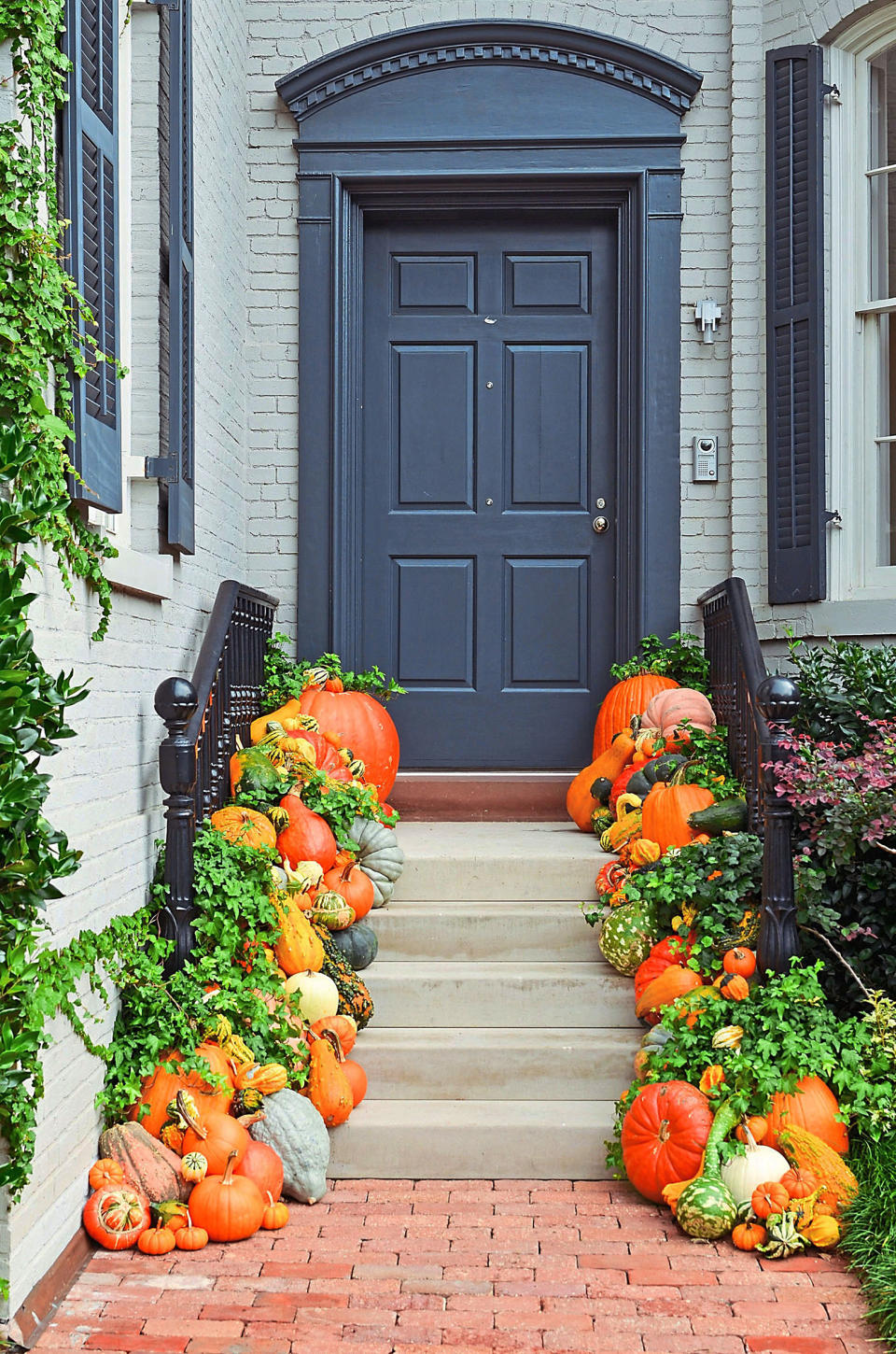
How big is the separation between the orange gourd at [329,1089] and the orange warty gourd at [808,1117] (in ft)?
3.69

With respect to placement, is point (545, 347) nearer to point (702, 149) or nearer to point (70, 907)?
point (702, 149)

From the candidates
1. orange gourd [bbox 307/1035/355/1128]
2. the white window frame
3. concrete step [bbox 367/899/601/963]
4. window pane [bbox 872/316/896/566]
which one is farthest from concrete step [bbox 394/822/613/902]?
window pane [bbox 872/316/896/566]

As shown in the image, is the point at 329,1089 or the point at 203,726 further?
the point at 203,726

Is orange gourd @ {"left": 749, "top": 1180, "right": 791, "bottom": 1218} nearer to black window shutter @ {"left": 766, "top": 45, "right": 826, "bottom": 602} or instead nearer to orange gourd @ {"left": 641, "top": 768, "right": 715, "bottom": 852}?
orange gourd @ {"left": 641, "top": 768, "right": 715, "bottom": 852}

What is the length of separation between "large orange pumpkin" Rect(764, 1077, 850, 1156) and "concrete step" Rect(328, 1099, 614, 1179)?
525 millimetres

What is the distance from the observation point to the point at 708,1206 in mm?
2988

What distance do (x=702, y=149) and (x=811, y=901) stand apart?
3449 millimetres

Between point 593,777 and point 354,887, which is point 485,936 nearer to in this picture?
point 354,887

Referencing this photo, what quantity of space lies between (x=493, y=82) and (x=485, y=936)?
3.66 m

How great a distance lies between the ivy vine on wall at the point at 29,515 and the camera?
2.40 m

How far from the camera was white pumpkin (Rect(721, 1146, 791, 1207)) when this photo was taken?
3.03m

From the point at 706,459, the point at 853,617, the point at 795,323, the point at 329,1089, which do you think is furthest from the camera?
the point at 706,459

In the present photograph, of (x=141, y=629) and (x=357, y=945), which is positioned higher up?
(x=141, y=629)

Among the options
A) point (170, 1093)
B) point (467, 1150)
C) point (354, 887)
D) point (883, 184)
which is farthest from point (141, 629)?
point (883, 184)
